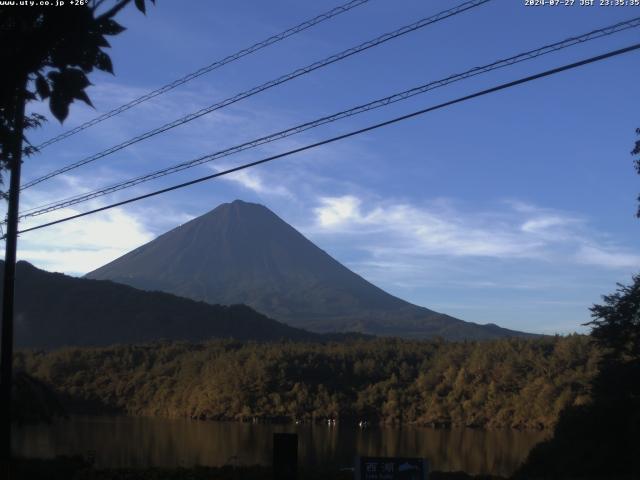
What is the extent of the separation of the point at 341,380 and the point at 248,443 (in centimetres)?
1704

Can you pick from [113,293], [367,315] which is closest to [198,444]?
[113,293]

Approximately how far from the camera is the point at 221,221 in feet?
625

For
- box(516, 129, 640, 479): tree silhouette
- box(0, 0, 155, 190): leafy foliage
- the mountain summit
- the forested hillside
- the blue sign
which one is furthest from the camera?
the mountain summit

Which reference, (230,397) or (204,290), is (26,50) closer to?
(230,397)

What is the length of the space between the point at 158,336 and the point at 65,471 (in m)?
62.4

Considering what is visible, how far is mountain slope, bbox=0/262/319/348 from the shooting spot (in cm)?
7688

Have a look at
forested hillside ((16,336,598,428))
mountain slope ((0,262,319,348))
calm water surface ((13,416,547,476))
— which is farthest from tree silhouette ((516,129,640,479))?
mountain slope ((0,262,319,348))

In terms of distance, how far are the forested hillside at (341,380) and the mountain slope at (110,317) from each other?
22757 mm

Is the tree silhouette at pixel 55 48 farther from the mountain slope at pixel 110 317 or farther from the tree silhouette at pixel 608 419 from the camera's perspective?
the mountain slope at pixel 110 317

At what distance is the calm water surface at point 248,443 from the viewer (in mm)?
24438

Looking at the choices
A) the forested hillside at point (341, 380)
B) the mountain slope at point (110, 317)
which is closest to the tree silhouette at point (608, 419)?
the forested hillside at point (341, 380)

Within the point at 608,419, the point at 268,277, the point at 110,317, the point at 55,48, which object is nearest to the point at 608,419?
the point at 608,419

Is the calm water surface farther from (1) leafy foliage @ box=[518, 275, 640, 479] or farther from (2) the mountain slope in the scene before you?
(2) the mountain slope

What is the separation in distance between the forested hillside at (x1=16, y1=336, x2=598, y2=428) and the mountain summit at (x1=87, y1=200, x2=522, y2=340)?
245ft
